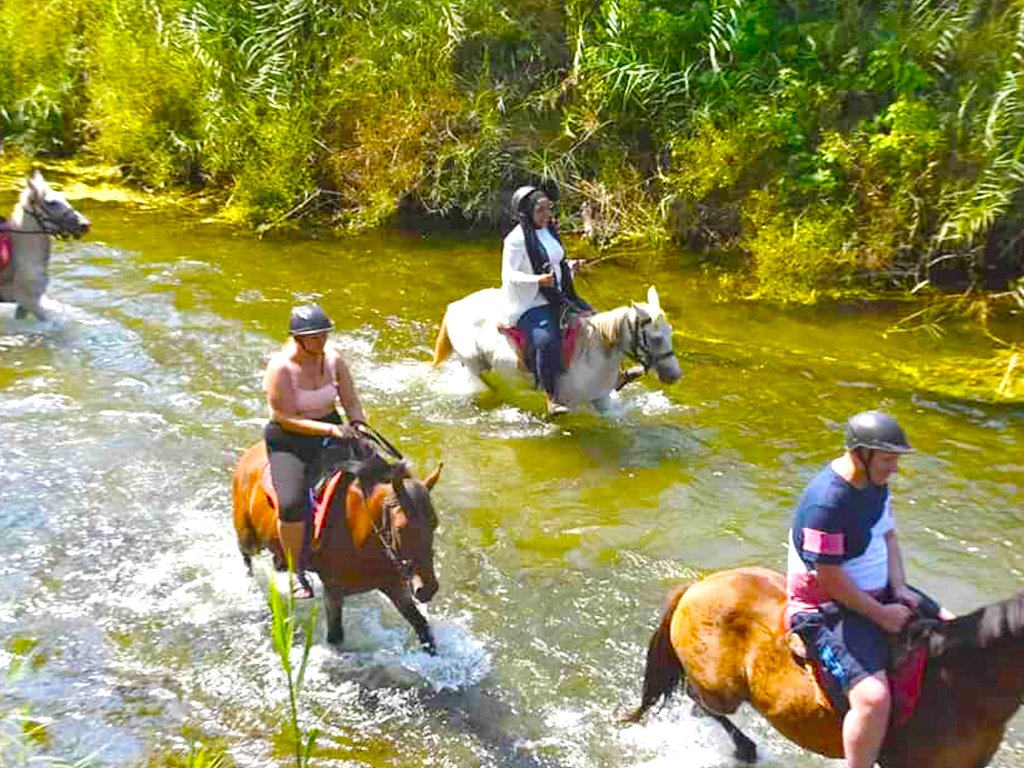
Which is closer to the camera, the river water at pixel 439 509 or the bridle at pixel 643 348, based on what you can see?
the river water at pixel 439 509

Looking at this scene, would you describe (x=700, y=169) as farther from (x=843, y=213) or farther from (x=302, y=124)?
(x=302, y=124)

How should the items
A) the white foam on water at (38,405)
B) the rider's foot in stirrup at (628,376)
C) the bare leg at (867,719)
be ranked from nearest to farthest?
the bare leg at (867,719), the rider's foot in stirrup at (628,376), the white foam on water at (38,405)

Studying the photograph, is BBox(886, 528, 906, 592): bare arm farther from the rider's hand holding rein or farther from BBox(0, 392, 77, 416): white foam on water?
BBox(0, 392, 77, 416): white foam on water

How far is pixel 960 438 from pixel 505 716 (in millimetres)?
5486

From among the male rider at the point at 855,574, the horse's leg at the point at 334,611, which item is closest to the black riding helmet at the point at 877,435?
the male rider at the point at 855,574

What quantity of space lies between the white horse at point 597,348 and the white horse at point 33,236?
14.7ft

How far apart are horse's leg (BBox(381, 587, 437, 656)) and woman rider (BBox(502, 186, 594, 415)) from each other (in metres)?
3.68

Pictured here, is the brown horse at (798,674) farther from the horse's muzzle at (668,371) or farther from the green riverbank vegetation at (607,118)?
the green riverbank vegetation at (607,118)

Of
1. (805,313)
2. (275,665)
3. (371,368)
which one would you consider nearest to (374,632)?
(275,665)

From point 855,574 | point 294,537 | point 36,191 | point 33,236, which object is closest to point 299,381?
point 294,537

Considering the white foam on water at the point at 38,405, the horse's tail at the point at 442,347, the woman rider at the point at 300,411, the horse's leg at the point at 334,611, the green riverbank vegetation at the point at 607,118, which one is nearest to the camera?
the woman rider at the point at 300,411

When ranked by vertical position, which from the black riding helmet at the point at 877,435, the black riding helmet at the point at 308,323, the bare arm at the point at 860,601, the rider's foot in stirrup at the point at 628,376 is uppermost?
the black riding helmet at the point at 877,435

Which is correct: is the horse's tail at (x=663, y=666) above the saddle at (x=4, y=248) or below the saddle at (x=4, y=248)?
below

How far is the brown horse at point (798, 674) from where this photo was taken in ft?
14.9
